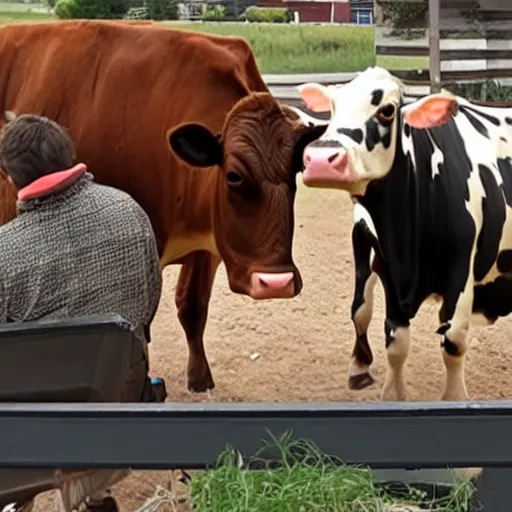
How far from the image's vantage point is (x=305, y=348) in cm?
509

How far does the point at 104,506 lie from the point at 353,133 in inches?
56.1

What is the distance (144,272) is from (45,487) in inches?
25.2

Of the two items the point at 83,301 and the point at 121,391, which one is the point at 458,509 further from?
the point at 83,301

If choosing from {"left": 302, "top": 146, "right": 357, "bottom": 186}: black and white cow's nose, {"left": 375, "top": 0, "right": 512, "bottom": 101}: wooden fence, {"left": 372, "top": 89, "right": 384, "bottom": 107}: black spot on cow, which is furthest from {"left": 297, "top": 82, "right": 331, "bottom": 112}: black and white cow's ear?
{"left": 375, "top": 0, "right": 512, "bottom": 101}: wooden fence

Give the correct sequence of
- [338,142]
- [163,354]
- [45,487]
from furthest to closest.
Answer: [163,354] → [338,142] → [45,487]

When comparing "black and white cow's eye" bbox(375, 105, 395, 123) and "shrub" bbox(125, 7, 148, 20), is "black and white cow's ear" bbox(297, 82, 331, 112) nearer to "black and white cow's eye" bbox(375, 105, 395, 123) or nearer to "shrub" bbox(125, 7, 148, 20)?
"black and white cow's eye" bbox(375, 105, 395, 123)

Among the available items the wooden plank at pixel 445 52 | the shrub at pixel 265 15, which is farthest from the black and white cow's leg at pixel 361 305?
the shrub at pixel 265 15

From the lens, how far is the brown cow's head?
3094mm

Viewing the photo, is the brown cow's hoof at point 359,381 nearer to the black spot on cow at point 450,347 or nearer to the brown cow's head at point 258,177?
the black spot on cow at point 450,347

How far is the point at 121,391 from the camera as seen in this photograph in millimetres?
2236

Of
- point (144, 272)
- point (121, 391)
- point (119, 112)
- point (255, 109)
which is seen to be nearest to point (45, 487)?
point (121, 391)

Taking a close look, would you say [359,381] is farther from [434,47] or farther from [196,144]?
[434,47]

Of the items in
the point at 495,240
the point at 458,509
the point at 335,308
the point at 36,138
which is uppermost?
the point at 36,138

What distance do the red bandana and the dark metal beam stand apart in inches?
34.9
